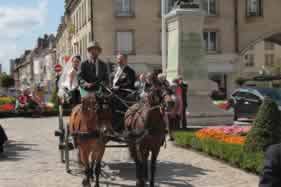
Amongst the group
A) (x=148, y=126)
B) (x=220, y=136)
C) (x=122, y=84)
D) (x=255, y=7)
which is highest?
(x=255, y=7)

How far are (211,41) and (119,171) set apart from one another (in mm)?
36569

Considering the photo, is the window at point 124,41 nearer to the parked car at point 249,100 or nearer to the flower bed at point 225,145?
the parked car at point 249,100

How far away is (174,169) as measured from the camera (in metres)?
10.8

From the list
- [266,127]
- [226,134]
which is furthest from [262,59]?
[266,127]

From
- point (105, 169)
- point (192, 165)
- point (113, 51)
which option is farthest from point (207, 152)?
point (113, 51)

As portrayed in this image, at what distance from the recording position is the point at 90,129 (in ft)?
27.1

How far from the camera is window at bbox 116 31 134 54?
44.0m

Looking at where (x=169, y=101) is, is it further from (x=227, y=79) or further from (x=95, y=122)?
(x=227, y=79)

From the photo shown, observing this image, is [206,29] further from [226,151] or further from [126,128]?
[126,128]

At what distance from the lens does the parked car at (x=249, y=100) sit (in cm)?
2223

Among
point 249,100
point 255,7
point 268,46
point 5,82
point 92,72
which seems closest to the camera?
point 92,72

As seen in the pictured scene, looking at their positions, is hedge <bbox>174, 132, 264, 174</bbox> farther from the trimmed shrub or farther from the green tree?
the green tree

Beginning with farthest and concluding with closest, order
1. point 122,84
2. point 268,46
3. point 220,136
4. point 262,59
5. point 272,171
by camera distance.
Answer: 1. point 268,46
2. point 262,59
3. point 220,136
4. point 122,84
5. point 272,171

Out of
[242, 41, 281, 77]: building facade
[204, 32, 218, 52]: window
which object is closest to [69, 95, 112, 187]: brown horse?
[204, 32, 218, 52]: window
